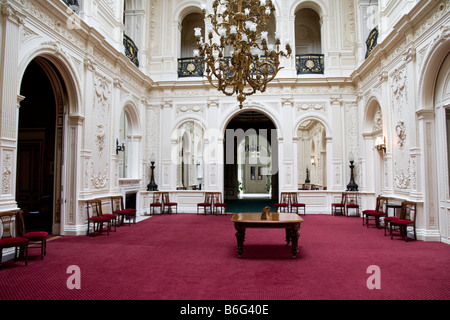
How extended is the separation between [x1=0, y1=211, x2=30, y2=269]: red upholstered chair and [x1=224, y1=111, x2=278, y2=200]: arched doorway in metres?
12.9

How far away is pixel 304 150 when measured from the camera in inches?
784

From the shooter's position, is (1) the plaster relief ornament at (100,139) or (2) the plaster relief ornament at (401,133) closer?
(2) the plaster relief ornament at (401,133)

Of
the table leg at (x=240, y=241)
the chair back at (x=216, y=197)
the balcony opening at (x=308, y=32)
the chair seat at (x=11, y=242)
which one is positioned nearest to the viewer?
the chair seat at (x=11, y=242)

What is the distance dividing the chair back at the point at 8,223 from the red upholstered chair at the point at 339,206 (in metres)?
9.50

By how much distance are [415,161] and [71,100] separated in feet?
27.0

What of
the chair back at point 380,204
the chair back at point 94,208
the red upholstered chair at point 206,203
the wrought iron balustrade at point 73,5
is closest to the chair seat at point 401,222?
the chair back at point 380,204

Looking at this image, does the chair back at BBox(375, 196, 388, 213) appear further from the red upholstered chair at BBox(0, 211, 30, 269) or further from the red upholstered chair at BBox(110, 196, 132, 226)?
the red upholstered chair at BBox(0, 211, 30, 269)

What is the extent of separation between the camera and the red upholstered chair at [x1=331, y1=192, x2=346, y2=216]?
1099cm

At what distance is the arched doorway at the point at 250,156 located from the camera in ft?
62.4

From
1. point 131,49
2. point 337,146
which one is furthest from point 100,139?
point 337,146

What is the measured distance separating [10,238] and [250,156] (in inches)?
839

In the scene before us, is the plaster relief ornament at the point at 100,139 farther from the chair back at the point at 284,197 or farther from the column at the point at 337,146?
the column at the point at 337,146

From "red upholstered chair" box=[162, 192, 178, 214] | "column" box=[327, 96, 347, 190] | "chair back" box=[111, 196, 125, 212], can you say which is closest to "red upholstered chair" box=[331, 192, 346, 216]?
"column" box=[327, 96, 347, 190]
